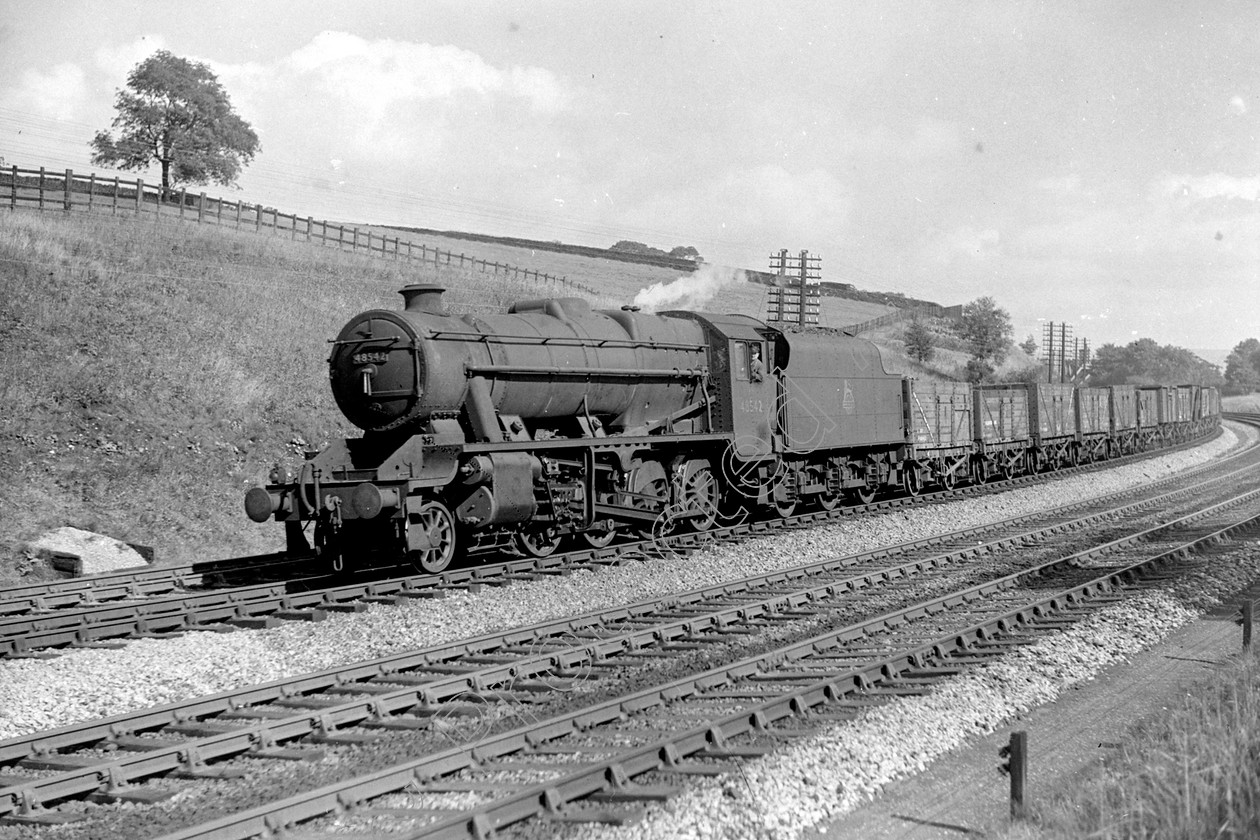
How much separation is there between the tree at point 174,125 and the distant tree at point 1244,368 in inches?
4932

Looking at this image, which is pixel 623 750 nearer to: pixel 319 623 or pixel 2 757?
pixel 2 757

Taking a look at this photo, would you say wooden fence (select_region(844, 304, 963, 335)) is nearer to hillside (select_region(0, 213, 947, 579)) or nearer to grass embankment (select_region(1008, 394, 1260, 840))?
hillside (select_region(0, 213, 947, 579))

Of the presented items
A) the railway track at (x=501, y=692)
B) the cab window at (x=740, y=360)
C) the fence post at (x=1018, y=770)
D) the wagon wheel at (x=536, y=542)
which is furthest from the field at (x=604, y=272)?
the fence post at (x=1018, y=770)

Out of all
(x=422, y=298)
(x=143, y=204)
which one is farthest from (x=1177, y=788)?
(x=143, y=204)

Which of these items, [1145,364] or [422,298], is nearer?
[422,298]

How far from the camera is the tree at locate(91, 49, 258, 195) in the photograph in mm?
43438

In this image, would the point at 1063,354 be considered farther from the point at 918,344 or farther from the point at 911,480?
the point at 911,480

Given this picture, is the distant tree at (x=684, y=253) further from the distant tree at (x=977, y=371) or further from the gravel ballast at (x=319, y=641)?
the gravel ballast at (x=319, y=641)

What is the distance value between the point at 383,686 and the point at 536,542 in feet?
20.9

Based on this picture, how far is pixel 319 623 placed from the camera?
1070 cm

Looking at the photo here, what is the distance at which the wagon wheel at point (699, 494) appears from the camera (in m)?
16.7

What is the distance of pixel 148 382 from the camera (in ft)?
71.4

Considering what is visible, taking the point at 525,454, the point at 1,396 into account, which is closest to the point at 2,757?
the point at 525,454

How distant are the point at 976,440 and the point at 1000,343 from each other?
51890 mm
